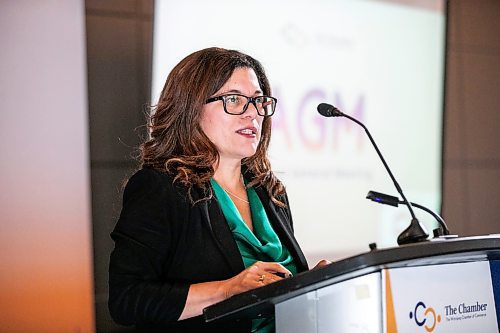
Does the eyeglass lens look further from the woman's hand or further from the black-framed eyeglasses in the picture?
the woman's hand

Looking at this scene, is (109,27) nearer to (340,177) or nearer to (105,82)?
(105,82)

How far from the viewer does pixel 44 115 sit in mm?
3350

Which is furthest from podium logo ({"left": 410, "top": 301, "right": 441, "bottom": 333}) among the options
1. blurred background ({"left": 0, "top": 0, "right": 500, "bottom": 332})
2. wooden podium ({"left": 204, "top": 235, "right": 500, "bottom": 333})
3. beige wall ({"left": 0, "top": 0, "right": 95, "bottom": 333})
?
beige wall ({"left": 0, "top": 0, "right": 95, "bottom": 333})

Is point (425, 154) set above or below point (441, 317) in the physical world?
above

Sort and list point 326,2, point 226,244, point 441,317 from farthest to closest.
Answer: point 326,2 < point 226,244 < point 441,317

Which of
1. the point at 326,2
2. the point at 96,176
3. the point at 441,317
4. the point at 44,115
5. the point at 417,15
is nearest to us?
the point at 441,317

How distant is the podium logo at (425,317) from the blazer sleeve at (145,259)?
0.54 m

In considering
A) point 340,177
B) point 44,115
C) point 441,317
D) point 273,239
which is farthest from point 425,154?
point 441,317

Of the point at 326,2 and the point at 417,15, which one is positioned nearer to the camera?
the point at 326,2

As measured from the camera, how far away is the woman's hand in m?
1.57

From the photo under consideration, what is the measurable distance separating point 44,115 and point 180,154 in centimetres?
151

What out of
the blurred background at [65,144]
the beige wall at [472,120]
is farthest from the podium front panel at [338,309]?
the beige wall at [472,120]

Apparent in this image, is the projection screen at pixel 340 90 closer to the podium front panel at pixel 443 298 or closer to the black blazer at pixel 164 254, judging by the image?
the black blazer at pixel 164 254

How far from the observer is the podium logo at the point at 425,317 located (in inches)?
57.6
